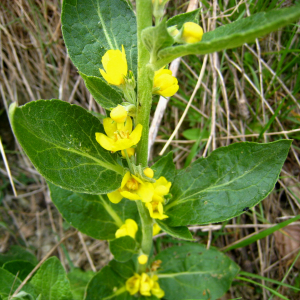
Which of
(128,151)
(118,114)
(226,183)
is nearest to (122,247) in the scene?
(128,151)

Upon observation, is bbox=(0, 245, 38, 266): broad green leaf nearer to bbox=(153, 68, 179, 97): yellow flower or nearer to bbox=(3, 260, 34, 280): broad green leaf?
Answer: bbox=(3, 260, 34, 280): broad green leaf

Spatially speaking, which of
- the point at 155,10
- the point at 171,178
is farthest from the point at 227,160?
the point at 155,10

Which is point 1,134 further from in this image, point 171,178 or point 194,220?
point 194,220

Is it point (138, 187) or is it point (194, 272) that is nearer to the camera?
point (138, 187)

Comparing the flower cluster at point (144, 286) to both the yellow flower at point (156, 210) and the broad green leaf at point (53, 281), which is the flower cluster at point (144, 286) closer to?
the broad green leaf at point (53, 281)

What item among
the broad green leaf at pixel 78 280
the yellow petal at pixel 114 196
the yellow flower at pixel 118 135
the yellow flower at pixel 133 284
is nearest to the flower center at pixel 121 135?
the yellow flower at pixel 118 135

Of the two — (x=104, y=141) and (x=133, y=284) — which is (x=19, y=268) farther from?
(x=104, y=141)
